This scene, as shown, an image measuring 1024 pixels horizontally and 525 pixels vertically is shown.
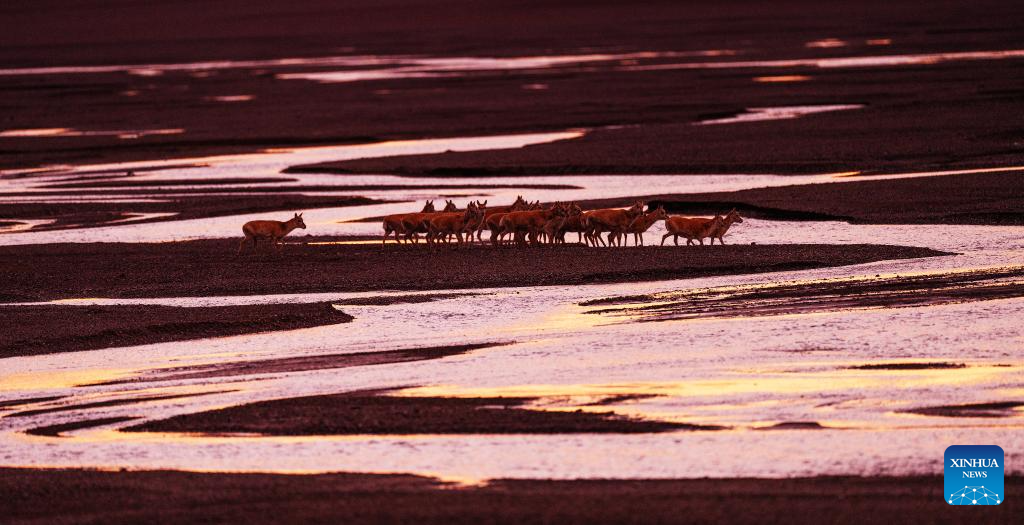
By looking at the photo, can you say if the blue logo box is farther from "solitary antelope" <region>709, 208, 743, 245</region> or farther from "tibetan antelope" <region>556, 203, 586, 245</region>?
"tibetan antelope" <region>556, 203, 586, 245</region>

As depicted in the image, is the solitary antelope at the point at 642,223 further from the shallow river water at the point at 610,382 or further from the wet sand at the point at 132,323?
the wet sand at the point at 132,323

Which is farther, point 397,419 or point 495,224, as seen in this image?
point 495,224

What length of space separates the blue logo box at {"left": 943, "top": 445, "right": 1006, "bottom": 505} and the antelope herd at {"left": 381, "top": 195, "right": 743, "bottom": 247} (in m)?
10.3

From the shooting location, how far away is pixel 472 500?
389 inches

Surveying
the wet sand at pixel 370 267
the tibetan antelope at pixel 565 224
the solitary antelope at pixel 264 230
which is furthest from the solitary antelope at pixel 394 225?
the tibetan antelope at pixel 565 224

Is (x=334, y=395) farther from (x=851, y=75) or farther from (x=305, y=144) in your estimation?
(x=851, y=75)

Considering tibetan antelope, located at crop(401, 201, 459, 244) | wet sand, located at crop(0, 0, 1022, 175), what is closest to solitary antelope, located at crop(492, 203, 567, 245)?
tibetan antelope, located at crop(401, 201, 459, 244)

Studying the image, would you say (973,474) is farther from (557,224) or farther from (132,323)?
(557,224)

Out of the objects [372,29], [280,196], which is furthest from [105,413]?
[372,29]

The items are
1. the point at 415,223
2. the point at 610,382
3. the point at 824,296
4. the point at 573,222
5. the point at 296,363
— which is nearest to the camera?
the point at 610,382

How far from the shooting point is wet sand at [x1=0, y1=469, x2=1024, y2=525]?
9.47m

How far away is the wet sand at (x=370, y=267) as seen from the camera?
60.9ft

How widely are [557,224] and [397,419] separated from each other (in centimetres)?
940

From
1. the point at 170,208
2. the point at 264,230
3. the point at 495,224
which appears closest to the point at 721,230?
the point at 495,224
